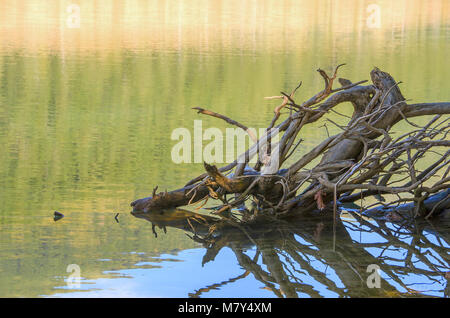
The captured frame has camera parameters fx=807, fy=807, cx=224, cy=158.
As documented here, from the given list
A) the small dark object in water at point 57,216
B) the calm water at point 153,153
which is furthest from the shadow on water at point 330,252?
the small dark object in water at point 57,216

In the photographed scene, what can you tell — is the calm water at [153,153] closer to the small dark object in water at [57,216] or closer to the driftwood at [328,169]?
the small dark object in water at [57,216]

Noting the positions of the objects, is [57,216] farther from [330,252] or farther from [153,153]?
[153,153]

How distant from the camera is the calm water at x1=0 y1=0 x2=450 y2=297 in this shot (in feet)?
19.2

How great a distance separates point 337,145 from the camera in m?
7.81

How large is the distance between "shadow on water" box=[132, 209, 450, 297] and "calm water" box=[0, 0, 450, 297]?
0.02 meters

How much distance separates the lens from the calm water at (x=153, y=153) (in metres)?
5.85

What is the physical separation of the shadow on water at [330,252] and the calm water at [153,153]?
0.9 inches

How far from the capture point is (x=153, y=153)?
10188 millimetres

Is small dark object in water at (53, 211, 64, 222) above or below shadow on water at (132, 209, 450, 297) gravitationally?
above

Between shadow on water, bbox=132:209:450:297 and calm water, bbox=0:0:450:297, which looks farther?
calm water, bbox=0:0:450:297

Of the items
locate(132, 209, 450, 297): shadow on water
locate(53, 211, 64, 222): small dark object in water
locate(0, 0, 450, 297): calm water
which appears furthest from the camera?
locate(53, 211, 64, 222): small dark object in water

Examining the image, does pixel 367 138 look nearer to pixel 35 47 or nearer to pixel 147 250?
pixel 147 250

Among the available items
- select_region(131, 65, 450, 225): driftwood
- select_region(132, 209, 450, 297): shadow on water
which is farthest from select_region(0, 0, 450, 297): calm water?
select_region(131, 65, 450, 225): driftwood

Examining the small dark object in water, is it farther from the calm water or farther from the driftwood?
the driftwood
